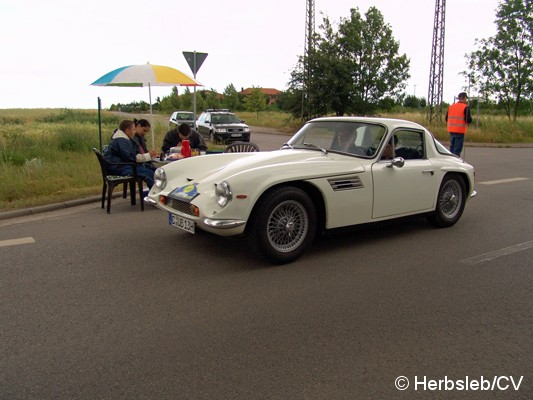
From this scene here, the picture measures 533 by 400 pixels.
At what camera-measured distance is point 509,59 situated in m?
26.8

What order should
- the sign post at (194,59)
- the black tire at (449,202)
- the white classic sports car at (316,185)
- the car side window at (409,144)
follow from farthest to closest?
the sign post at (194,59), the black tire at (449,202), the car side window at (409,144), the white classic sports car at (316,185)

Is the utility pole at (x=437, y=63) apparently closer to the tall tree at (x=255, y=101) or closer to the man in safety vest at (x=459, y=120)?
the man in safety vest at (x=459, y=120)

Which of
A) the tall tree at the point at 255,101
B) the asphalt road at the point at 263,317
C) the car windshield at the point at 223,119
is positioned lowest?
the asphalt road at the point at 263,317

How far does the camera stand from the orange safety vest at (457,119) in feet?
42.3

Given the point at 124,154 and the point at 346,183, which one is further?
the point at 124,154

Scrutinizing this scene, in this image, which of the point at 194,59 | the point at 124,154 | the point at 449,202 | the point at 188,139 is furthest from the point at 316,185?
the point at 194,59

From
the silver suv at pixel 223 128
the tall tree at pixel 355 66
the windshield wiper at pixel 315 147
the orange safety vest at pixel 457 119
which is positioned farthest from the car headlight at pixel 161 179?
the tall tree at pixel 355 66

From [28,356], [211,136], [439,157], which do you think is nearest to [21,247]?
[28,356]

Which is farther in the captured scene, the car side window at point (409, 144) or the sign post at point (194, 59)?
the sign post at point (194, 59)

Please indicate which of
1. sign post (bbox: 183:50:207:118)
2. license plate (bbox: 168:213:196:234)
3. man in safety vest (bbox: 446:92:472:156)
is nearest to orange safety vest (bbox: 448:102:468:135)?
man in safety vest (bbox: 446:92:472:156)

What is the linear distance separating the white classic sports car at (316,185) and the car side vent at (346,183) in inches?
0.4

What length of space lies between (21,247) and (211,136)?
1705 centimetres

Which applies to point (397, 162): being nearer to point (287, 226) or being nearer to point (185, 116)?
point (287, 226)

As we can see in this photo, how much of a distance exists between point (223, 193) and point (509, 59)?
2700 cm
